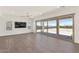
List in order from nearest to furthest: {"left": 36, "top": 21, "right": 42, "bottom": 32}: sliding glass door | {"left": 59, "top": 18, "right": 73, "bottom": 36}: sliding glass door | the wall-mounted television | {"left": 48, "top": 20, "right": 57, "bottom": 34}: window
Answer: {"left": 59, "top": 18, "right": 73, "bottom": 36}: sliding glass door
{"left": 48, "top": 20, "right": 57, "bottom": 34}: window
the wall-mounted television
{"left": 36, "top": 21, "right": 42, "bottom": 32}: sliding glass door

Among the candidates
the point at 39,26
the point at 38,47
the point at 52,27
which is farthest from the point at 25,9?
the point at 39,26

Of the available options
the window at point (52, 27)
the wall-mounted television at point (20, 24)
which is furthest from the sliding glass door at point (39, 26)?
the window at point (52, 27)

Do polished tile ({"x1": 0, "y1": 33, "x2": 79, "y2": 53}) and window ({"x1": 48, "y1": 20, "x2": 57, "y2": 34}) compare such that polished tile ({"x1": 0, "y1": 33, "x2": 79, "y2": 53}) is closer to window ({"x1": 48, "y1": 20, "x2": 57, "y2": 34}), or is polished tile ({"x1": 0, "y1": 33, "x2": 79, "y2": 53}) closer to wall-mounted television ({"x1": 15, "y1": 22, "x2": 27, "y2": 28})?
window ({"x1": 48, "y1": 20, "x2": 57, "y2": 34})

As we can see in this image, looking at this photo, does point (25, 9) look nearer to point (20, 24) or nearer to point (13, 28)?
point (13, 28)

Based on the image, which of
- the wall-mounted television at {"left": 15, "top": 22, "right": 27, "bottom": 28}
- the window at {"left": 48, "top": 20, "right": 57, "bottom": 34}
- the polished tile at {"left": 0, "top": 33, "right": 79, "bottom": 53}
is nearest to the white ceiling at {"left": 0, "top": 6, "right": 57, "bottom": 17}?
the window at {"left": 48, "top": 20, "right": 57, "bottom": 34}

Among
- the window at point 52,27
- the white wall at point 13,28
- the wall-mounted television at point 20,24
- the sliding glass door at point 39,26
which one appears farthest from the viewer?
the sliding glass door at point 39,26

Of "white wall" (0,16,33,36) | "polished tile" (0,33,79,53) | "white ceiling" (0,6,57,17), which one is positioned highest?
"white ceiling" (0,6,57,17)

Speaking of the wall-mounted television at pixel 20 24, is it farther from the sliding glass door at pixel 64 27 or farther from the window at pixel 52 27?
the sliding glass door at pixel 64 27

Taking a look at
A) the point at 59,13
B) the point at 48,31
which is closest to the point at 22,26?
the point at 48,31

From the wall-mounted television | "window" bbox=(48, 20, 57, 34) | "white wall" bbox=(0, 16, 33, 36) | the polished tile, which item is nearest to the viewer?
the polished tile
